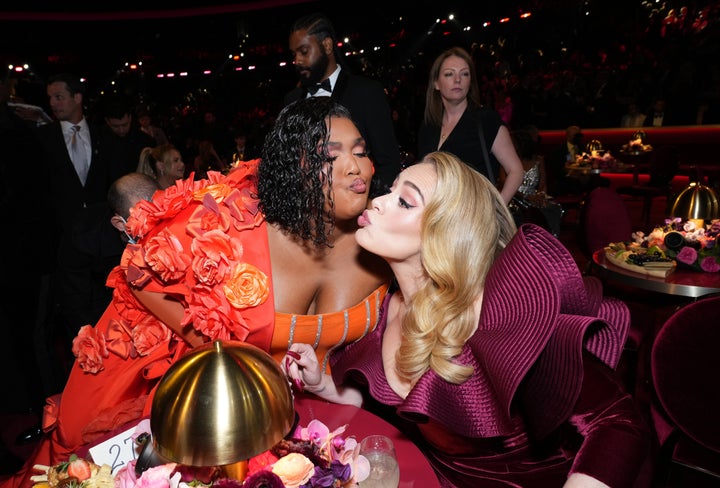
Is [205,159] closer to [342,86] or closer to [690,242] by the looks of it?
[342,86]

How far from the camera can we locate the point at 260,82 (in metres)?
14.2

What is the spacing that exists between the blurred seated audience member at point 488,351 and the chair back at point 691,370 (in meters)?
0.56

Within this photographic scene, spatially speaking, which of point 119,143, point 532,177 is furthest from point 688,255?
point 119,143

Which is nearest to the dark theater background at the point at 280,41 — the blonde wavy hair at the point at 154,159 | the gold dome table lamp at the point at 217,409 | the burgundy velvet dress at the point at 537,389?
the blonde wavy hair at the point at 154,159

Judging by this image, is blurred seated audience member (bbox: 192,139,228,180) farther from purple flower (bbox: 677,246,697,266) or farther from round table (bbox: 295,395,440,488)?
round table (bbox: 295,395,440,488)

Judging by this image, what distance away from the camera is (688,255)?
329 cm

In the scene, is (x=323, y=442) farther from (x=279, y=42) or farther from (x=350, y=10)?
(x=279, y=42)

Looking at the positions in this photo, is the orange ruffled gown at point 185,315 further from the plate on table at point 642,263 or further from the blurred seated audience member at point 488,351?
the plate on table at point 642,263

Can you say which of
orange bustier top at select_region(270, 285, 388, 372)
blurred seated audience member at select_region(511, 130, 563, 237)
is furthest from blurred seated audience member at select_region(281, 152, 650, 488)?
blurred seated audience member at select_region(511, 130, 563, 237)

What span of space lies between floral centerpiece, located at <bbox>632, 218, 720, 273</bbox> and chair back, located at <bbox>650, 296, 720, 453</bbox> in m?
1.60

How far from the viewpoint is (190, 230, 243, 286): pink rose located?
1.73 metres

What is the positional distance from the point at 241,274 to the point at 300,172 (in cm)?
39

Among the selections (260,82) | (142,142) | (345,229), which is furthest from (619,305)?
(260,82)

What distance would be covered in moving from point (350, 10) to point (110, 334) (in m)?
12.3
